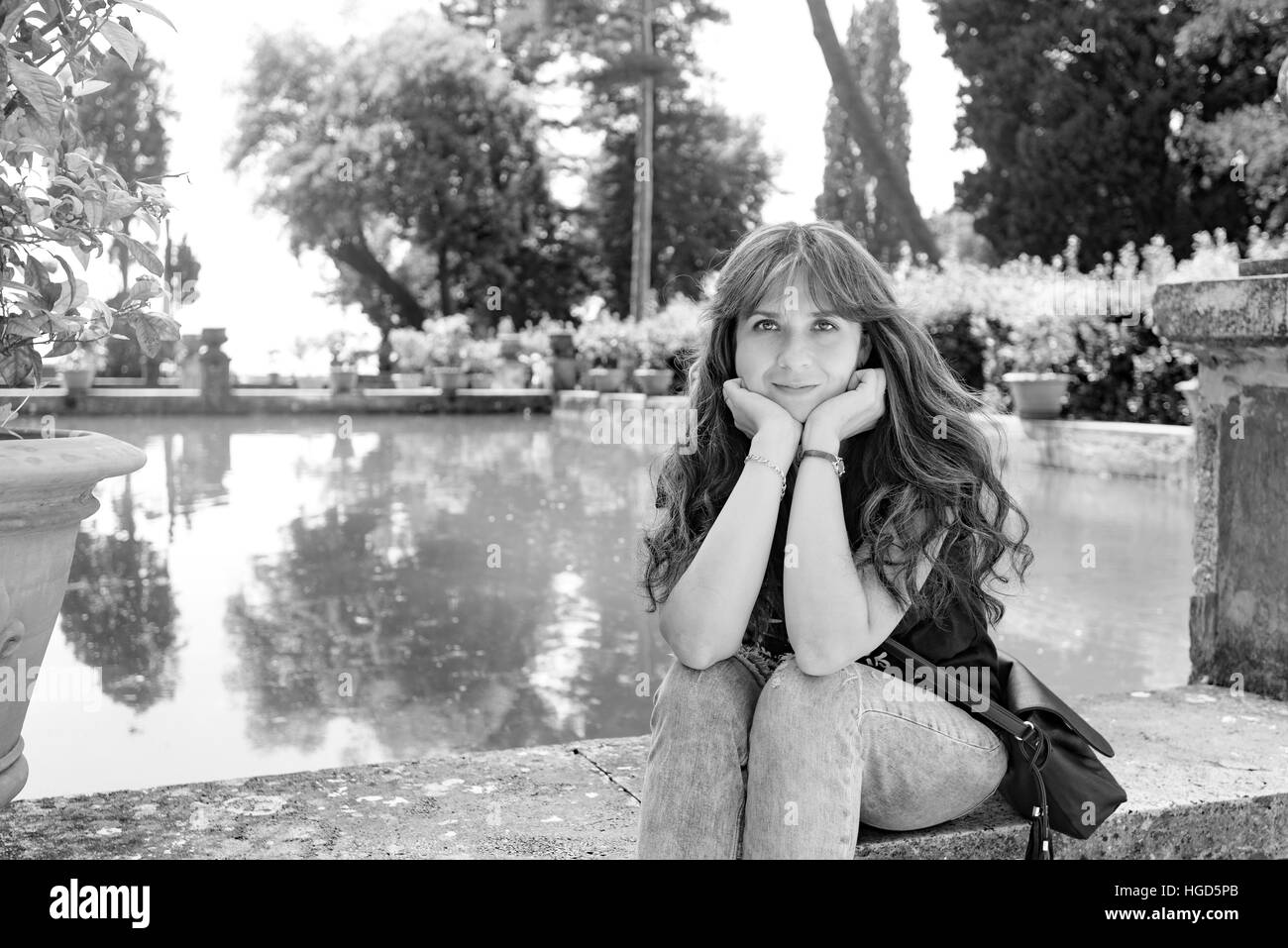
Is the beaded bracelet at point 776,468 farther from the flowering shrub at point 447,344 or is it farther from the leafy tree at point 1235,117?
the flowering shrub at point 447,344

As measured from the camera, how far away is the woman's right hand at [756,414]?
5.38 ft

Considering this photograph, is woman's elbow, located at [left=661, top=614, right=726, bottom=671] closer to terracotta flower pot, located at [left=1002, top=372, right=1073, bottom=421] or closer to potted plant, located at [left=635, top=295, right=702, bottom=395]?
terracotta flower pot, located at [left=1002, top=372, right=1073, bottom=421]

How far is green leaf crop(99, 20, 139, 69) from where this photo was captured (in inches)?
61.9

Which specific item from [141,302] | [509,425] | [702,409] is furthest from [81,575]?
[509,425]

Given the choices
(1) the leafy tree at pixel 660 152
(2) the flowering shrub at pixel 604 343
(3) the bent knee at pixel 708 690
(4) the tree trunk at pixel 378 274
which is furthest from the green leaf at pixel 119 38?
(4) the tree trunk at pixel 378 274

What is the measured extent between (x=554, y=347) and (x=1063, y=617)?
14.2 metres

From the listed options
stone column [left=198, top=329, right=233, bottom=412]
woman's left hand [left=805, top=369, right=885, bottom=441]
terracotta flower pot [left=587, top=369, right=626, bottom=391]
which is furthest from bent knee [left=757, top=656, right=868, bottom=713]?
stone column [left=198, top=329, right=233, bottom=412]

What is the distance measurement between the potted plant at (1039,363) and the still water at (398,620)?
1.55 m

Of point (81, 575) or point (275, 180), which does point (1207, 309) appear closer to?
point (81, 575)

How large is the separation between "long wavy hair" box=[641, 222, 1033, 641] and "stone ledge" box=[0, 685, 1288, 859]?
34cm

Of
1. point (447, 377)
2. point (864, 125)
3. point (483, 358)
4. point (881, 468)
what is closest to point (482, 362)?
point (483, 358)

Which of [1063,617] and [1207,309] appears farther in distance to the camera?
[1063,617]

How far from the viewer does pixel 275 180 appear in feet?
85.1

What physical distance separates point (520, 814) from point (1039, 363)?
29.9 feet
